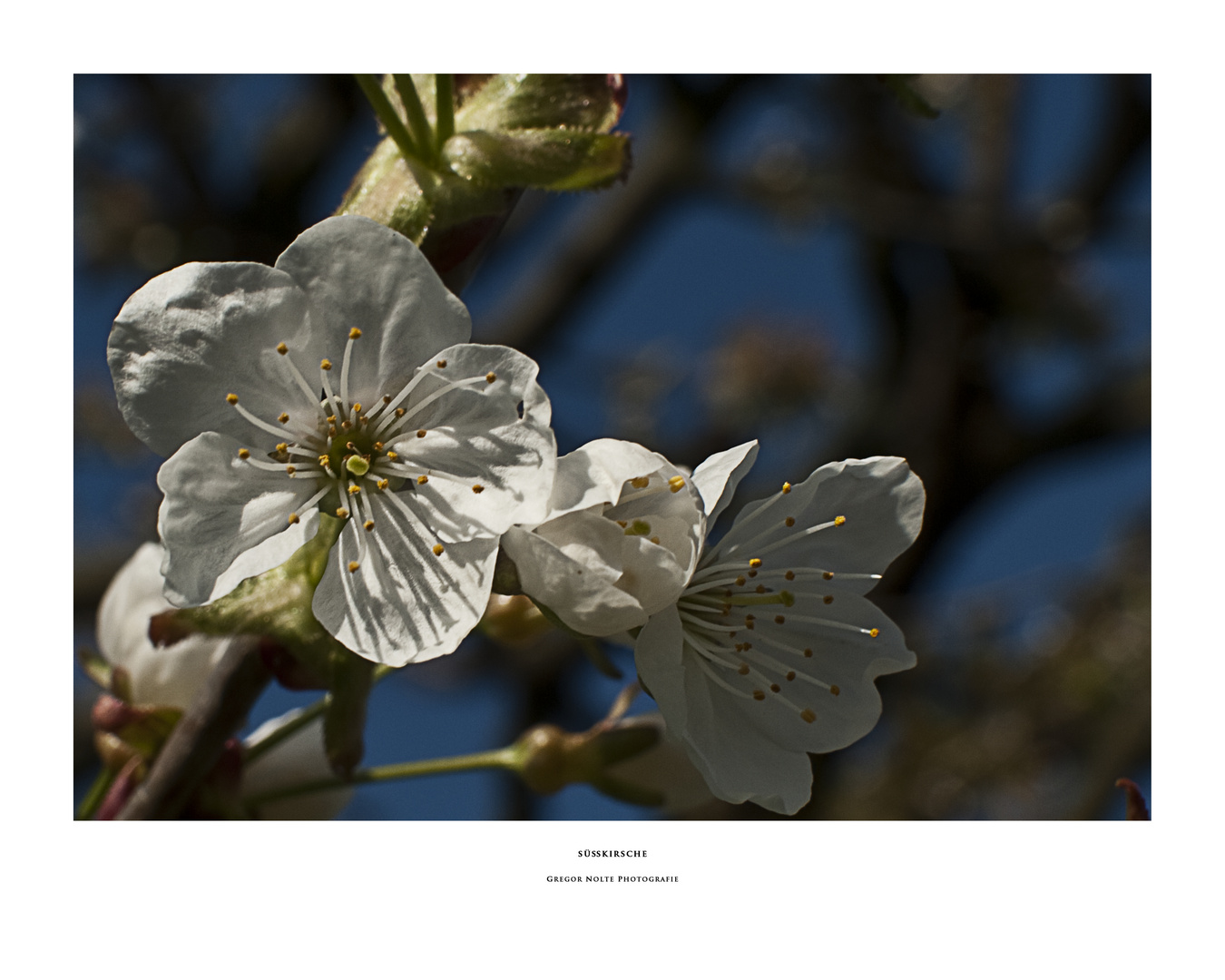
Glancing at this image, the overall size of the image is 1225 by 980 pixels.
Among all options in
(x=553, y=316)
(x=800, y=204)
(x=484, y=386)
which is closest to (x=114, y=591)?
(x=484, y=386)

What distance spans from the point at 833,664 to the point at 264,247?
9.01 ft

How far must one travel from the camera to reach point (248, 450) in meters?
0.67

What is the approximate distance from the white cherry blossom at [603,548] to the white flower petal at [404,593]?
29 millimetres

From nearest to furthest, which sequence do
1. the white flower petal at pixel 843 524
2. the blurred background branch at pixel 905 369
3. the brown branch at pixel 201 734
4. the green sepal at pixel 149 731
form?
the white flower petal at pixel 843 524 → the brown branch at pixel 201 734 → the green sepal at pixel 149 731 → the blurred background branch at pixel 905 369

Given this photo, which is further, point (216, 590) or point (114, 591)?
point (114, 591)

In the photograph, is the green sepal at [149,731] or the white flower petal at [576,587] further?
the green sepal at [149,731]

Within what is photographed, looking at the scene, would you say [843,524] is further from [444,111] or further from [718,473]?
[444,111]

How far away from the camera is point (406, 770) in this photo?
100 cm

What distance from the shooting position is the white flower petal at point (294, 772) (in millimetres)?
1017

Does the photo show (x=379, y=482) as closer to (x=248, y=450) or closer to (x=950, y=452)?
(x=248, y=450)

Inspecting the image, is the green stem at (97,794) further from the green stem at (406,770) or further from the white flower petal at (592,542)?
the white flower petal at (592,542)

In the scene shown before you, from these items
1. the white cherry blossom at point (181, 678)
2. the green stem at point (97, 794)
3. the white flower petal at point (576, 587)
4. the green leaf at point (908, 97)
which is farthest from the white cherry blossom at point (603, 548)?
the green stem at point (97, 794)

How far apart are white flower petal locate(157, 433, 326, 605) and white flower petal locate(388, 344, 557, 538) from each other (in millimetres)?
87

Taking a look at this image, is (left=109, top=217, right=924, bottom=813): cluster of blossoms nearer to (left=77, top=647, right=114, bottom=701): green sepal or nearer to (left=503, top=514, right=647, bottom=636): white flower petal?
(left=503, top=514, right=647, bottom=636): white flower petal
